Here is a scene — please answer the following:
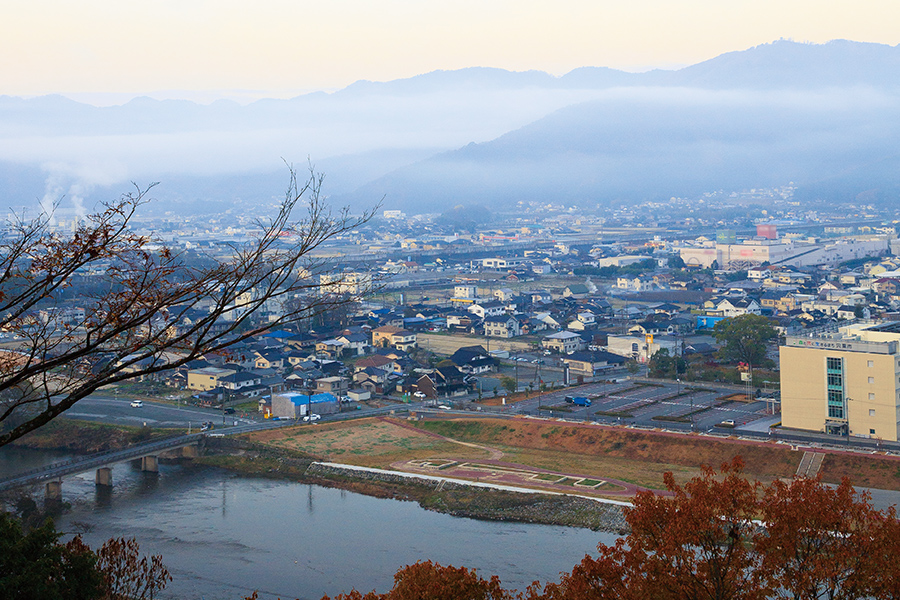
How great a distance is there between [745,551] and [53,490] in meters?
6.61

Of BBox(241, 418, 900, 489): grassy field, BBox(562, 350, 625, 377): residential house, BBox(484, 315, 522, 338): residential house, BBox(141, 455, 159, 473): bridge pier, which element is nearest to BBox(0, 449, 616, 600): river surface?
BBox(141, 455, 159, 473): bridge pier

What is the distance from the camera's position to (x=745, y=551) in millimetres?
2902

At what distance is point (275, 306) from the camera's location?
19.5 m

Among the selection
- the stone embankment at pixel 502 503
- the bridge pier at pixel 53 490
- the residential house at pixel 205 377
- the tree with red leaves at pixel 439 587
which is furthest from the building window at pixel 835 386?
the residential house at pixel 205 377

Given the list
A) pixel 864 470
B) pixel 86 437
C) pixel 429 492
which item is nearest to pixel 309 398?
pixel 86 437

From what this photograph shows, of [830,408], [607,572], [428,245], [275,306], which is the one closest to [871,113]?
[428,245]

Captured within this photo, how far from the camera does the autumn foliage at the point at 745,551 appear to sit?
2795 millimetres

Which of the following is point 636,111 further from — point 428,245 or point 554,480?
point 554,480

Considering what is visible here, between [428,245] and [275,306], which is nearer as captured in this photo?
[275,306]

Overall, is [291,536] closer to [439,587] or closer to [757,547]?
[439,587]

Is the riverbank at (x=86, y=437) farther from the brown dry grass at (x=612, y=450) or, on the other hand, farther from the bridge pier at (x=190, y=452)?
the brown dry grass at (x=612, y=450)

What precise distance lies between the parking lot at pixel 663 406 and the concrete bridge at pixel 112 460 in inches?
130

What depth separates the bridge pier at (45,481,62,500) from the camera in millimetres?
7684

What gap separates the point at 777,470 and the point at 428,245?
28579 millimetres
